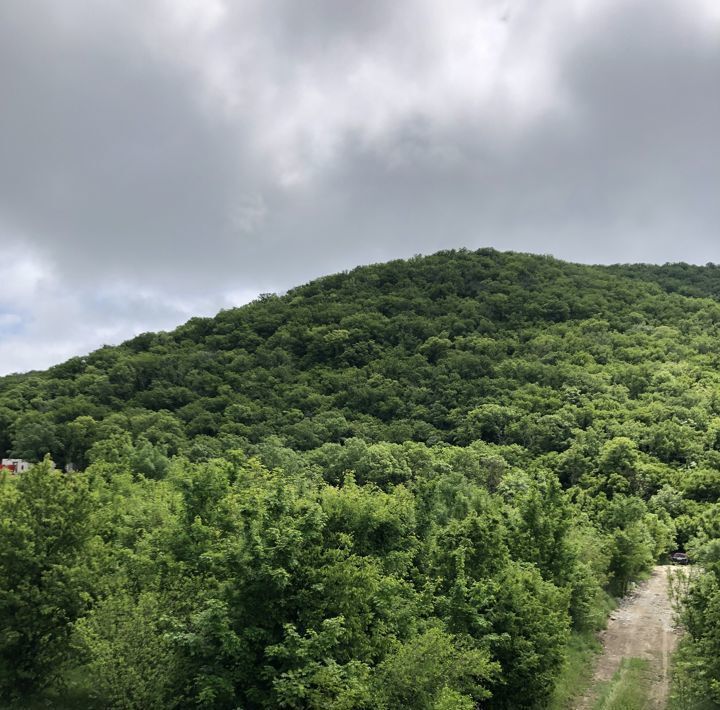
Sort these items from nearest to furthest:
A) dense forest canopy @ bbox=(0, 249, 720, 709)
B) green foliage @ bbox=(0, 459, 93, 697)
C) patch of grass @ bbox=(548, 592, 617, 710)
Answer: dense forest canopy @ bbox=(0, 249, 720, 709), green foliage @ bbox=(0, 459, 93, 697), patch of grass @ bbox=(548, 592, 617, 710)

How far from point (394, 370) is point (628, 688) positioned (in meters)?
122

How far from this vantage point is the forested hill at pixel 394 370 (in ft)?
383

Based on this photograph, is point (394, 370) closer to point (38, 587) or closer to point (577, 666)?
point (577, 666)

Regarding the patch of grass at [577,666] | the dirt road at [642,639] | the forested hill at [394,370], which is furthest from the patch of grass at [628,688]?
the forested hill at [394,370]

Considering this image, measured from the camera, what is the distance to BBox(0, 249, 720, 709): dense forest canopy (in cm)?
2058

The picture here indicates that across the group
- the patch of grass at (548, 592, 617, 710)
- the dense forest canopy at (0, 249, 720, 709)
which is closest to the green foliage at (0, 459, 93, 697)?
the dense forest canopy at (0, 249, 720, 709)

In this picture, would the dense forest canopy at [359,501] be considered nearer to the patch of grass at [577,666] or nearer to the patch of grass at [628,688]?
the patch of grass at [577,666]

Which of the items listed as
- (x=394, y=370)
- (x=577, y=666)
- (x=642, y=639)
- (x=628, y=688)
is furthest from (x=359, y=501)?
(x=394, y=370)

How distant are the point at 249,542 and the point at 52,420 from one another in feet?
342

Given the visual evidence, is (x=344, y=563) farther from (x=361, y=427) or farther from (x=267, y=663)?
(x=361, y=427)

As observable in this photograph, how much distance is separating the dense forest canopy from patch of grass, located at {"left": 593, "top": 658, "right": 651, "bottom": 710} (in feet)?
12.3

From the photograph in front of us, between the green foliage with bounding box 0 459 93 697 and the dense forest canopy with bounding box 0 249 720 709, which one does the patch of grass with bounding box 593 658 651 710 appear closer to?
the dense forest canopy with bounding box 0 249 720 709

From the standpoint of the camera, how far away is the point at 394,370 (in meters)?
154

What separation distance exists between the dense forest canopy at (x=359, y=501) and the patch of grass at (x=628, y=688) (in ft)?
12.3
